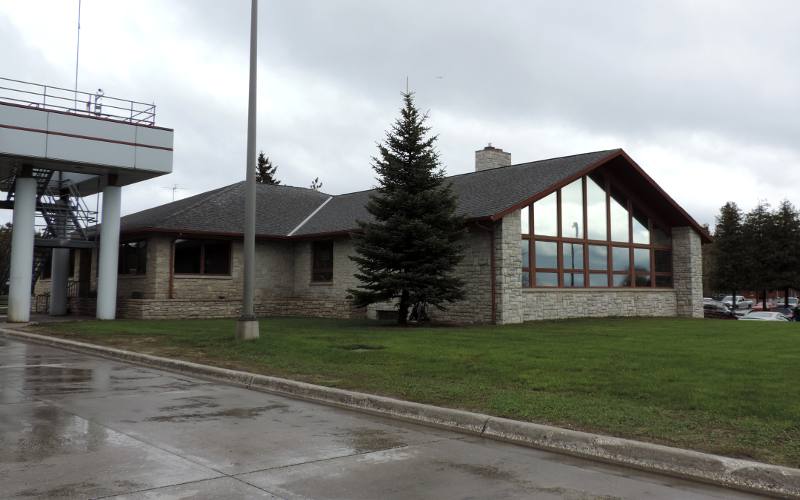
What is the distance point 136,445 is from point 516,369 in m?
6.28

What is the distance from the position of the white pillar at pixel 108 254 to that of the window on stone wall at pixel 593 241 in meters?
15.0

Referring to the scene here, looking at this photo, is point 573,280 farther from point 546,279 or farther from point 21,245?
point 21,245

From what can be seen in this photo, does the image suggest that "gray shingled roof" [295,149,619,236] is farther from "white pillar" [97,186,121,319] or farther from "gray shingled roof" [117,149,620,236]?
"white pillar" [97,186,121,319]

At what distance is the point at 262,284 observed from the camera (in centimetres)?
2934

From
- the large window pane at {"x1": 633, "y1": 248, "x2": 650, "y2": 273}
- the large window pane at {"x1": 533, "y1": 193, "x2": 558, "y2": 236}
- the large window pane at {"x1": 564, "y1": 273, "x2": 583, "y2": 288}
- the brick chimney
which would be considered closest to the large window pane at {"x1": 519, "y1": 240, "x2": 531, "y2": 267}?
the large window pane at {"x1": 533, "y1": 193, "x2": 558, "y2": 236}

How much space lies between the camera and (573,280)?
25141 mm

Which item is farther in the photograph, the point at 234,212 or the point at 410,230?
the point at 234,212

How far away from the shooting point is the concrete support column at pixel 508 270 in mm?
21811

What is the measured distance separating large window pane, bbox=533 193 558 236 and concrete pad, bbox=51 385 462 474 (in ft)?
52.7

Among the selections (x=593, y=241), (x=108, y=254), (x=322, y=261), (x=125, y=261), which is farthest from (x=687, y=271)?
(x=125, y=261)

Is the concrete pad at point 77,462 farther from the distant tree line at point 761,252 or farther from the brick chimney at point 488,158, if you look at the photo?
the distant tree line at point 761,252

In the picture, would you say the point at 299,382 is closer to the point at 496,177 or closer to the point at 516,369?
the point at 516,369

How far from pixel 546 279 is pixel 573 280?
1575 millimetres

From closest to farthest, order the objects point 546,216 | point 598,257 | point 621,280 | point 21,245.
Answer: point 21,245 → point 546,216 → point 598,257 → point 621,280
